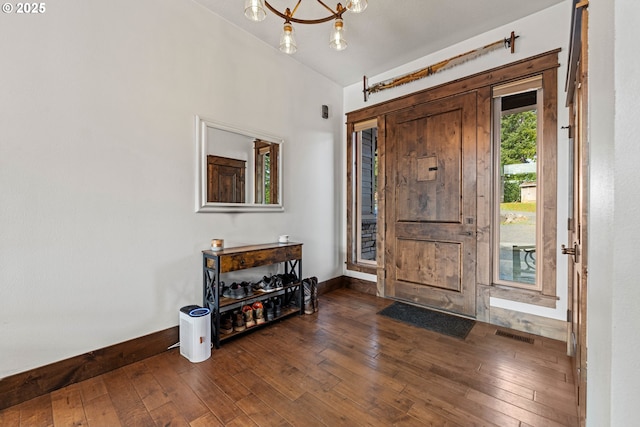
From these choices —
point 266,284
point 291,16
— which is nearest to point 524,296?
point 266,284

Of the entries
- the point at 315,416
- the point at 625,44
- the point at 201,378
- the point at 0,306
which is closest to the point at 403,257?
the point at 315,416

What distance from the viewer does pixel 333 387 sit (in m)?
1.74

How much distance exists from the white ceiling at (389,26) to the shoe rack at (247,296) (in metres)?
2.22

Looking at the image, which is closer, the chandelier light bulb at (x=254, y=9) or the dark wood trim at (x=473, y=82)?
the chandelier light bulb at (x=254, y=9)

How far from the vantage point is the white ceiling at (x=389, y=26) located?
7.88ft

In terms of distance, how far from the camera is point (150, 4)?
6.94 feet

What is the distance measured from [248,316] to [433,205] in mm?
2325

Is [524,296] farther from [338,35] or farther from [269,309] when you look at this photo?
[338,35]

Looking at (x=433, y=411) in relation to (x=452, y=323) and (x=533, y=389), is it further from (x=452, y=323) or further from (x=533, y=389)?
(x=452, y=323)

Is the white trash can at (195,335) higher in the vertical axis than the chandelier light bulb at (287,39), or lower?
lower

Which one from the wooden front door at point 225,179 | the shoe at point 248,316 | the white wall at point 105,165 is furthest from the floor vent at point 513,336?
the wooden front door at point 225,179

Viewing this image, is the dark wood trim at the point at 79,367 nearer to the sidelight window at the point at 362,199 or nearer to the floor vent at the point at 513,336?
the sidelight window at the point at 362,199

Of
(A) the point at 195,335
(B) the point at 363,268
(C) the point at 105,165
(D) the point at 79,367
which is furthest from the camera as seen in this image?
(B) the point at 363,268

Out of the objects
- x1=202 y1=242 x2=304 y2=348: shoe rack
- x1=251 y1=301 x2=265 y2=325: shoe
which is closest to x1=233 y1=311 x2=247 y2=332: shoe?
x1=202 y1=242 x2=304 y2=348: shoe rack
